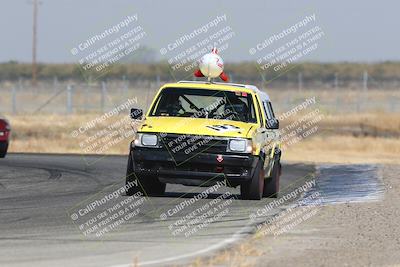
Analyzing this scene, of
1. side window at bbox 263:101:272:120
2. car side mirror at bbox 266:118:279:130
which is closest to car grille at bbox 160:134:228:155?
car side mirror at bbox 266:118:279:130

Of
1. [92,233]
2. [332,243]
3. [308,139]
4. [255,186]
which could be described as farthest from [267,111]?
[308,139]

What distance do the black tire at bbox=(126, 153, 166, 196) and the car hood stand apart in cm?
61

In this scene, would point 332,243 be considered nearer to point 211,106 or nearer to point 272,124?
point 272,124

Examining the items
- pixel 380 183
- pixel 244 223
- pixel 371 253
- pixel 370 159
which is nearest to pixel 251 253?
pixel 371 253

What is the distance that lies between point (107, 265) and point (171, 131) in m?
6.41

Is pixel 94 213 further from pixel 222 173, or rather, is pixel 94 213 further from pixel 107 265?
pixel 107 265

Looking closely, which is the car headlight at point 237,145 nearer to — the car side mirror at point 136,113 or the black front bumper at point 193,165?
the black front bumper at point 193,165

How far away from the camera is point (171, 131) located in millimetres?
15953

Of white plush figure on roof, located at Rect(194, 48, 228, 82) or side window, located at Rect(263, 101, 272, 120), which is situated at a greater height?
white plush figure on roof, located at Rect(194, 48, 228, 82)

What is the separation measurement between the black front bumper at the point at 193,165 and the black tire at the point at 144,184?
34 centimetres

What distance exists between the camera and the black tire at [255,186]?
16.2 m

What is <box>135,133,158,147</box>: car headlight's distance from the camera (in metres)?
16.0

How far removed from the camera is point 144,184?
658 inches

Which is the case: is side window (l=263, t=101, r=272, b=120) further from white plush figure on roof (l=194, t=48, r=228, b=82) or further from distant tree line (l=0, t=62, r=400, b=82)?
distant tree line (l=0, t=62, r=400, b=82)
